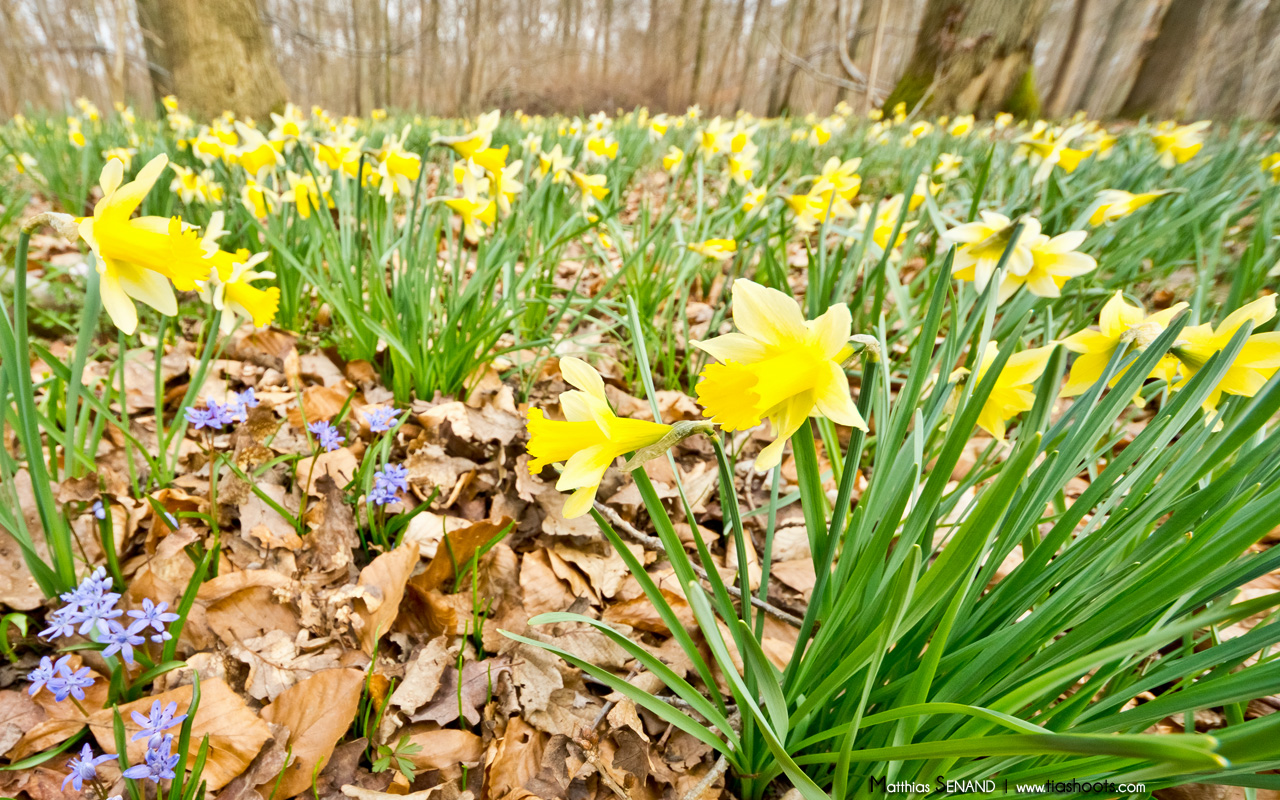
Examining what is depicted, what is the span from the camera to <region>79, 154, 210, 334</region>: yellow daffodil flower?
2.95 feet

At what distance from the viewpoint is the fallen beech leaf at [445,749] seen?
1.05m

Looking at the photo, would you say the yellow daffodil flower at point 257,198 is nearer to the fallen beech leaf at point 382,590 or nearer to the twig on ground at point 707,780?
the fallen beech leaf at point 382,590

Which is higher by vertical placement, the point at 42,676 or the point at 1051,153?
the point at 1051,153

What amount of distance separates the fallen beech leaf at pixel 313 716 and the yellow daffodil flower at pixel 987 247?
1.37m

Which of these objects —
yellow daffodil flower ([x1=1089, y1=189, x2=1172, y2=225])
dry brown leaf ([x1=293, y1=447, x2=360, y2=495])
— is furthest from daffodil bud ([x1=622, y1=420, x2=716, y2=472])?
yellow daffodil flower ([x1=1089, y1=189, x2=1172, y2=225])

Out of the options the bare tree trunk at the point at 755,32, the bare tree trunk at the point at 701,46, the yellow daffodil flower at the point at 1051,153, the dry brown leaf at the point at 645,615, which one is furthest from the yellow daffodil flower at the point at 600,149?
the bare tree trunk at the point at 755,32

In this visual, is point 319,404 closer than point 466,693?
No

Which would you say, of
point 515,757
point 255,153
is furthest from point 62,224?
point 255,153

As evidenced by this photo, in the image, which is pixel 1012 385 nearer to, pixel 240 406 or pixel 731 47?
pixel 240 406

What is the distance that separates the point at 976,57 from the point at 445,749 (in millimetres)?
10298

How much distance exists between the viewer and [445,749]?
106cm

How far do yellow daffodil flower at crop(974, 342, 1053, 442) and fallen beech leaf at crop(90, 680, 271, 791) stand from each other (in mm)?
1312

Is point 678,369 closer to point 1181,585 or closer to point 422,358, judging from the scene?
point 422,358

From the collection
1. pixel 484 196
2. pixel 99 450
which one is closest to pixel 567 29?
pixel 484 196
